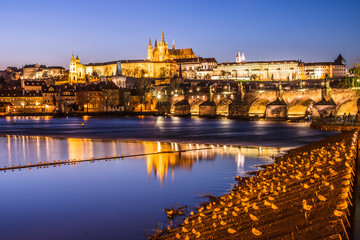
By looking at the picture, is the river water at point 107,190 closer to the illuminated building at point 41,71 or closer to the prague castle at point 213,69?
the prague castle at point 213,69

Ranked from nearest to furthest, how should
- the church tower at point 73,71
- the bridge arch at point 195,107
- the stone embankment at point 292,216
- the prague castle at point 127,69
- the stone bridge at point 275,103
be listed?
the stone embankment at point 292,216 → the stone bridge at point 275,103 → the bridge arch at point 195,107 → the church tower at point 73,71 → the prague castle at point 127,69

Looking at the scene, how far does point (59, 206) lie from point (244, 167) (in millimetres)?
7184

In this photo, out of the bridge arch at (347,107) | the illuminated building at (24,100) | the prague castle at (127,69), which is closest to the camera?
the bridge arch at (347,107)

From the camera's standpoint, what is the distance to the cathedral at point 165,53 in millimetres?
163000

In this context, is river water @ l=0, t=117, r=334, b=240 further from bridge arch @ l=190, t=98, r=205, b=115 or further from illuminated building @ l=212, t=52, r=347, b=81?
illuminated building @ l=212, t=52, r=347, b=81

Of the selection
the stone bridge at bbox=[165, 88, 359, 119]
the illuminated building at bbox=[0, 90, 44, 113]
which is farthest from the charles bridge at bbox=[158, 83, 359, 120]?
the illuminated building at bbox=[0, 90, 44, 113]

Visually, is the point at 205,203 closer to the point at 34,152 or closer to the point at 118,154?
the point at 118,154

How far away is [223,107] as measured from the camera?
239ft

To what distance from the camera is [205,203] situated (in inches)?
372

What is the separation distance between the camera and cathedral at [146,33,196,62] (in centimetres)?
16300

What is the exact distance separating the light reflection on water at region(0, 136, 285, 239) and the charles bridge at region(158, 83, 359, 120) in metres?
33.2

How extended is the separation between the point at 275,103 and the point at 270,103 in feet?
2.92

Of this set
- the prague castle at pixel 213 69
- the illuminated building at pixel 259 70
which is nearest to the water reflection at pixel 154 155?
the prague castle at pixel 213 69

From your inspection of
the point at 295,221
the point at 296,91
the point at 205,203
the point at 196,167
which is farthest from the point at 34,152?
the point at 296,91
